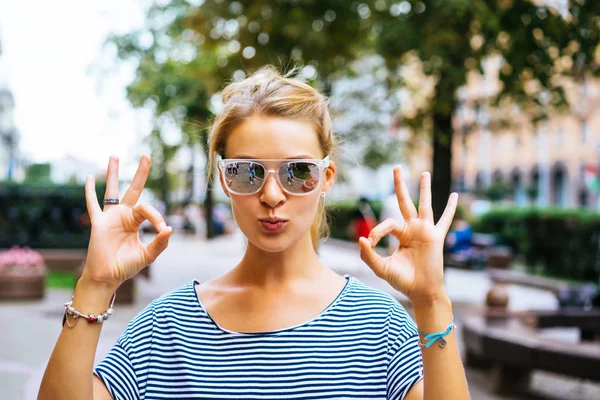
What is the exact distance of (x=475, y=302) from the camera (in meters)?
13.4

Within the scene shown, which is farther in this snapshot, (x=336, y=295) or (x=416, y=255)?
(x=336, y=295)

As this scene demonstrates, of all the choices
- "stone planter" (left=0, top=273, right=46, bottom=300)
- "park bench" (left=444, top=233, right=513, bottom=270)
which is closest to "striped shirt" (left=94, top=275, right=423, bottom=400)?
"stone planter" (left=0, top=273, right=46, bottom=300)

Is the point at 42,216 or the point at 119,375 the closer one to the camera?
the point at 119,375

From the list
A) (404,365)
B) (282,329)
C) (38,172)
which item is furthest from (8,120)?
(404,365)

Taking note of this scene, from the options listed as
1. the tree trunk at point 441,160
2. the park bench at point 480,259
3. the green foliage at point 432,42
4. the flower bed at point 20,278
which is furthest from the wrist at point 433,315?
the park bench at point 480,259

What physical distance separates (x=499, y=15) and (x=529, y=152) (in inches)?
2068

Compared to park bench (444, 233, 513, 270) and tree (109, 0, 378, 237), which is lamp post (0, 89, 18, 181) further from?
tree (109, 0, 378, 237)

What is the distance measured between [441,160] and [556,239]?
29.9 ft

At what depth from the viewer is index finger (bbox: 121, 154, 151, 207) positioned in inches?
78.2

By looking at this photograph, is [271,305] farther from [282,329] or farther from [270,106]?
[270,106]

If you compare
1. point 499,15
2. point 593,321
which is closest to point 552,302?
point 593,321

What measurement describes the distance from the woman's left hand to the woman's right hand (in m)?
0.51

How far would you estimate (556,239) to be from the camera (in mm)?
20156

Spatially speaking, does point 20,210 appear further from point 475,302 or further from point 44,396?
point 44,396
